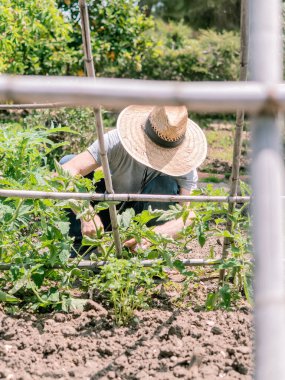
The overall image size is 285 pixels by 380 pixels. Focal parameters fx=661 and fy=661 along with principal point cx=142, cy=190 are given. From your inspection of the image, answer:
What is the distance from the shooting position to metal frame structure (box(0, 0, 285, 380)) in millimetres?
1156

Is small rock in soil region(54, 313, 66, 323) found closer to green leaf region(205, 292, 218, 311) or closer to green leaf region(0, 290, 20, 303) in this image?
green leaf region(0, 290, 20, 303)

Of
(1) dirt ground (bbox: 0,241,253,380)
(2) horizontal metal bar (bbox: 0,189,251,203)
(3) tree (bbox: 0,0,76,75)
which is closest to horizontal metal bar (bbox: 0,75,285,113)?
(1) dirt ground (bbox: 0,241,253,380)

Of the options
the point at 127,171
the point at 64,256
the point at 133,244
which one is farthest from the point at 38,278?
the point at 127,171

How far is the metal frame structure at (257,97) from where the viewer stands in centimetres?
116

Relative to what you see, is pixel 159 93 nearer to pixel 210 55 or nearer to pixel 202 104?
pixel 202 104

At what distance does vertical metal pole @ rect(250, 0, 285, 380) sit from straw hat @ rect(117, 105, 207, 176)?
1.77 m

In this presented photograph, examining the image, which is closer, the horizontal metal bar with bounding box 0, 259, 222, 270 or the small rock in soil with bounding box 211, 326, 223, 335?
the small rock in soil with bounding box 211, 326, 223, 335

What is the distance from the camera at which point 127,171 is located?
3293mm

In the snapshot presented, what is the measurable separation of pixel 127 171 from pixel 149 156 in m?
0.28

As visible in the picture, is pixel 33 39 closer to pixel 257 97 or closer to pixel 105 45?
pixel 105 45

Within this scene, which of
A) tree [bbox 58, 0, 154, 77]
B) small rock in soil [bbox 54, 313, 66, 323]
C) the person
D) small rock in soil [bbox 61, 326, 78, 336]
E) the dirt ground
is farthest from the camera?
tree [bbox 58, 0, 154, 77]

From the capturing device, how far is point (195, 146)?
3.22m

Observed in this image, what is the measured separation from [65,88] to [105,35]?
666cm

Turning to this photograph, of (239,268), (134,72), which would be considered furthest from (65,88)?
(134,72)
